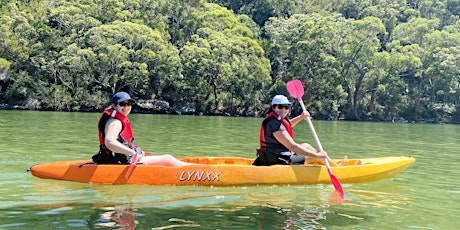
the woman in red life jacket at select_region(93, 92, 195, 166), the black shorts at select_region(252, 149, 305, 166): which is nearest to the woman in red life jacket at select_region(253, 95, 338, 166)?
the black shorts at select_region(252, 149, 305, 166)

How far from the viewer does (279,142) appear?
927 cm

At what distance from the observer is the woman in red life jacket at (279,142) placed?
9.03 meters

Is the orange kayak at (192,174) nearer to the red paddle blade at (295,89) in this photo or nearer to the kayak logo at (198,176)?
the kayak logo at (198,176)

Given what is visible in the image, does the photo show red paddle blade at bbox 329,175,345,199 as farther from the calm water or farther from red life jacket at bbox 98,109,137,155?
red life jacket at bbox 98,109,137,155

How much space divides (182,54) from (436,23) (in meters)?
33.7

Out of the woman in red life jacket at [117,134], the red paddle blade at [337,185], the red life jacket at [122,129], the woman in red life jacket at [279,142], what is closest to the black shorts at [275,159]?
the woman in red life jacket at [279,142]

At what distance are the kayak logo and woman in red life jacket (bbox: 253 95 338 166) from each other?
0.97m

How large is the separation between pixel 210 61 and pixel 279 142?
1700 inches

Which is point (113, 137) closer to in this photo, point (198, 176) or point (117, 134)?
point (117, 134)

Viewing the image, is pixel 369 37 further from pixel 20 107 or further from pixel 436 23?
pixel 20 107

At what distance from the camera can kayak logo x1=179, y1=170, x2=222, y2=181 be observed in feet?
29.3

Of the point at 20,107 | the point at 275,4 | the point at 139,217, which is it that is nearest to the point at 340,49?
the point at 275,4

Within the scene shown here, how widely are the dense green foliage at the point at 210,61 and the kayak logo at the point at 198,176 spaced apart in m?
41.0

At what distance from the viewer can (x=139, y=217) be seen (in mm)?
6672
